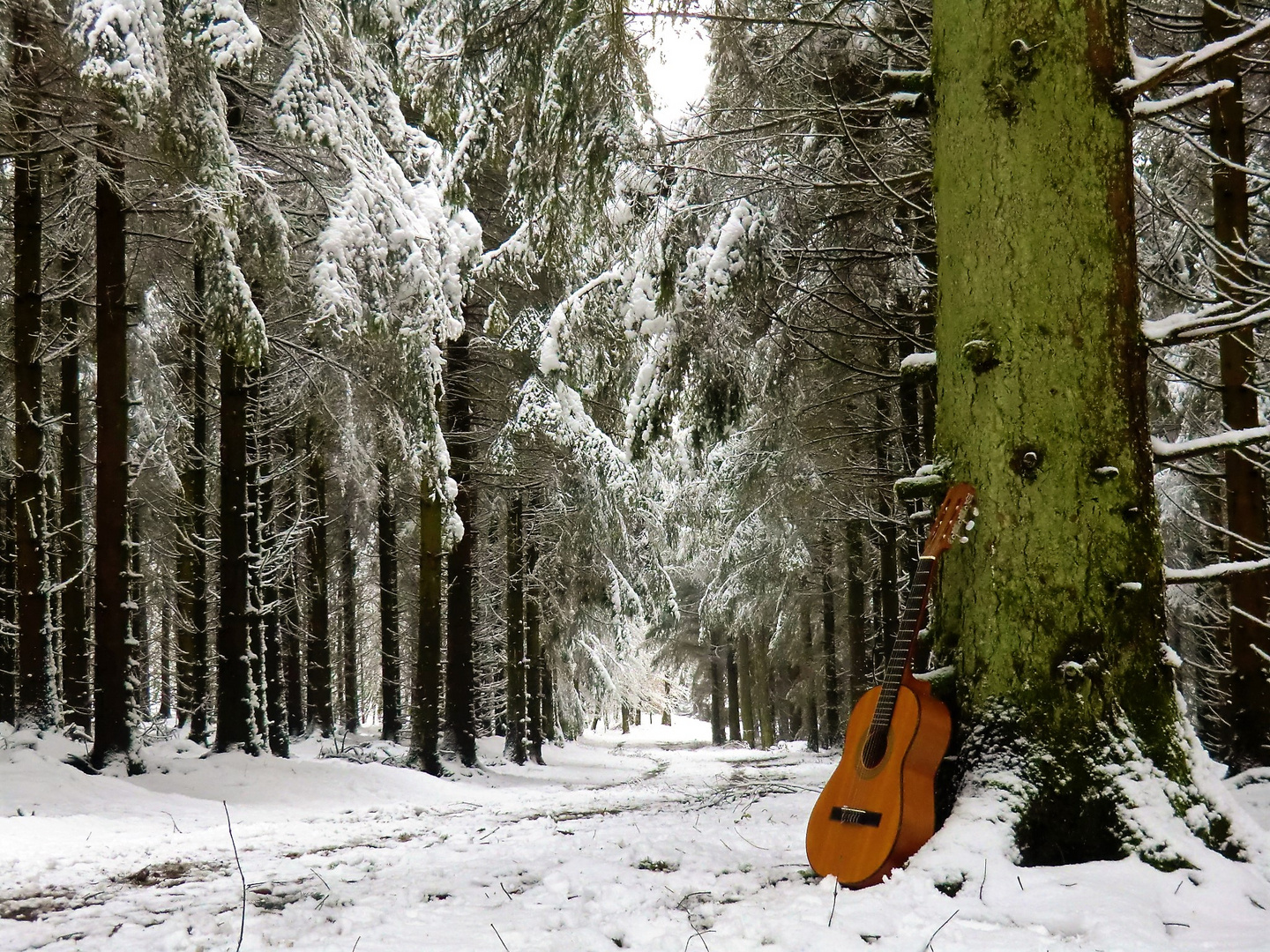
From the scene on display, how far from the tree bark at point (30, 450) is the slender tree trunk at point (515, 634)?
724cm

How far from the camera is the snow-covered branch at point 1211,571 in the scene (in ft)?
10.1

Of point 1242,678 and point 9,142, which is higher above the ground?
point 9,142

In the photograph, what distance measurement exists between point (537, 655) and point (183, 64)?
13027mm

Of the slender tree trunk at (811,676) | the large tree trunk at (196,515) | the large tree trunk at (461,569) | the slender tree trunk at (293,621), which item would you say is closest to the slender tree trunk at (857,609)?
the slender tree trunk at (811,676)

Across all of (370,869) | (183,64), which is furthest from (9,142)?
(370,869)

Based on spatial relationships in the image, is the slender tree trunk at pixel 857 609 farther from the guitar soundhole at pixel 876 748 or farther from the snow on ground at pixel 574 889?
the guitar soundhole at pixel 876 748

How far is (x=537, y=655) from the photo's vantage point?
57.2ft

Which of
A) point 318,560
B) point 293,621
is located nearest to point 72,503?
point 318,560

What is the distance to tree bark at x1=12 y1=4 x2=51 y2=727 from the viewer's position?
8.46 meters

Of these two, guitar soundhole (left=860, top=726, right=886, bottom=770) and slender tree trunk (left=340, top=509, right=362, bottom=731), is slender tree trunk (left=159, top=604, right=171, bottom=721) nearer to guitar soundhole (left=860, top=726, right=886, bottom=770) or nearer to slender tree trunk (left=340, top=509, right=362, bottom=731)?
slender tree trunk (left=340, top=509, right=362, bottom=731)

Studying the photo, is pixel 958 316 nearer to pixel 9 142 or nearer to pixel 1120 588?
pixel 1120 588

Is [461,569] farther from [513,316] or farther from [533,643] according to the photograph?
[533,643]

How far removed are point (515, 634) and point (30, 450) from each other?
8.45 metres

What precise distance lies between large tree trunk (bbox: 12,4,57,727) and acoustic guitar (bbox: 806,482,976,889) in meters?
8.11
